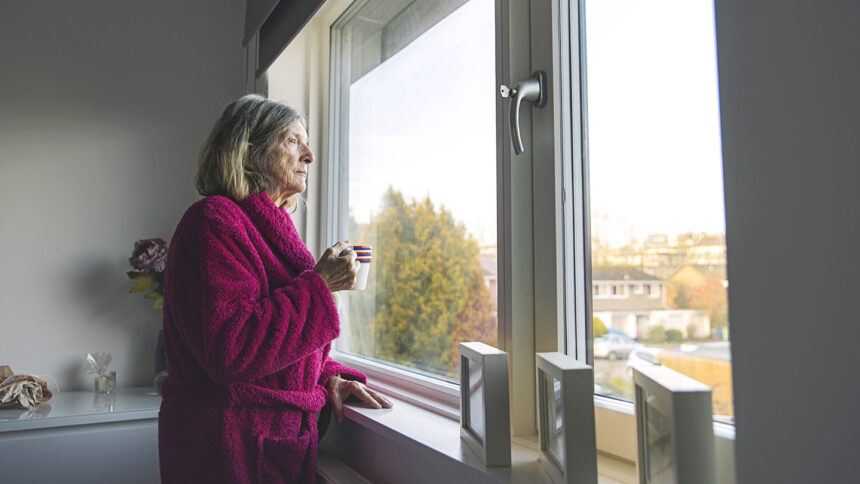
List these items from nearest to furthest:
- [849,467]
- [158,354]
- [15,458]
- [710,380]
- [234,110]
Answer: [849,467] < [710,380] < [234,110] < [15,458] < [158,354]

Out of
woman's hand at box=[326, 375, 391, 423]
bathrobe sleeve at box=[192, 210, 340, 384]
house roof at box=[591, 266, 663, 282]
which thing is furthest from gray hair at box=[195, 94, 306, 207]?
house roof at box=[591, 266, 663, 282]

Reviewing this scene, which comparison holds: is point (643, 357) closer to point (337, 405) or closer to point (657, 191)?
point (657, 191)

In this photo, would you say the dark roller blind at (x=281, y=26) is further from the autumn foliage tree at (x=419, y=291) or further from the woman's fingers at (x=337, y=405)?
the woman's fingers at (x=337, y=405)

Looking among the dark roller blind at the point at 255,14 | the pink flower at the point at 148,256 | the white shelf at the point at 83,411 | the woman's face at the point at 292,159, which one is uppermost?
the dark roller blind at the point at 255,14

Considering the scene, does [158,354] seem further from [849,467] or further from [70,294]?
[849,467]

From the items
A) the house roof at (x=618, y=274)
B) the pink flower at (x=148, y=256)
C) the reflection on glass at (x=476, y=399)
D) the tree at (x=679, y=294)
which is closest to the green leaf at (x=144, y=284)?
the pink flower at (x=148, y=256)

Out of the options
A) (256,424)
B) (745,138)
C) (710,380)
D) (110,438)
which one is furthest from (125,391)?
(745,138)

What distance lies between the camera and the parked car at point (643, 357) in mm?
779

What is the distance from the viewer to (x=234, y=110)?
1.23m

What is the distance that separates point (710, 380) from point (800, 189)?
318 mm

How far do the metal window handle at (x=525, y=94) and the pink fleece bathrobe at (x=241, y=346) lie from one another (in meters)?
0.45

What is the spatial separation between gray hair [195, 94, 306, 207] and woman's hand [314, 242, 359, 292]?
0.77 feet

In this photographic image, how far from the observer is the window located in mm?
1187

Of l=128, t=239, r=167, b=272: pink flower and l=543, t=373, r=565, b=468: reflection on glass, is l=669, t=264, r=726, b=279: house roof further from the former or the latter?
l=128, t=239, r=167, b=272: pink flower
